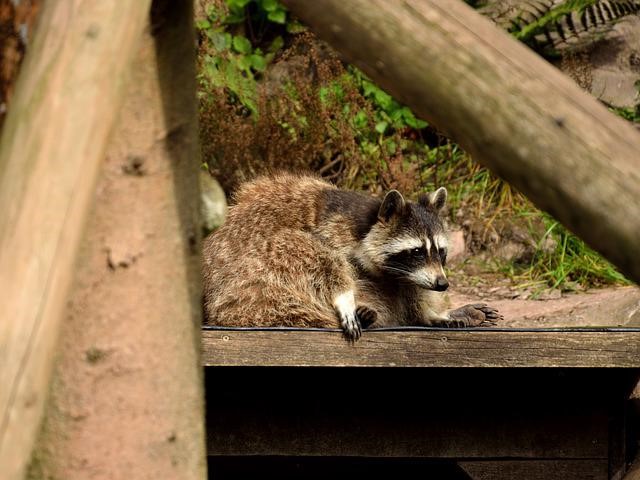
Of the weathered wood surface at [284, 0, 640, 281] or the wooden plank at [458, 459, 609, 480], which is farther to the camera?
the wooden plank at [458, 459, 609, 480]

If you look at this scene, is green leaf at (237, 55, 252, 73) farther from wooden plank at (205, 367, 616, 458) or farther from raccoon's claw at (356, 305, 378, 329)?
wooden plank at (205, 367, 616, 458)

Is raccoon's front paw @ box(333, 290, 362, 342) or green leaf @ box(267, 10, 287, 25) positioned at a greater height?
raccoon's front paw @ box(333, 290, 362, 342)

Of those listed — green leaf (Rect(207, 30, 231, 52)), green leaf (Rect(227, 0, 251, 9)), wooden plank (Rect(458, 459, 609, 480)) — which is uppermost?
wooden plank (Rect(458, 459, 609, 480))

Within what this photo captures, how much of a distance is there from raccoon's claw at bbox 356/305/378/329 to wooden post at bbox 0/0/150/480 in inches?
95.5

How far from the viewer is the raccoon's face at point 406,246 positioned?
4645 mm

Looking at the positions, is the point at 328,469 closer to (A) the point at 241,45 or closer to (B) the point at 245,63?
(B) the point at 245,63

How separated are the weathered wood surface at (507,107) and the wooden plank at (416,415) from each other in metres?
2.32

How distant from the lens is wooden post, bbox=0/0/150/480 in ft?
5.19

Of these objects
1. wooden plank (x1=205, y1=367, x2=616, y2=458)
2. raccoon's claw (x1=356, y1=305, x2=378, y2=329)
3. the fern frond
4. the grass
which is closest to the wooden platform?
wooden plank (x1=205, y1=367, x2=616, y2=458)

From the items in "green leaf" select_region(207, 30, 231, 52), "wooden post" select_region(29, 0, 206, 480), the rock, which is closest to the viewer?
"wooden post" select_region(29, 0, 206, 480)

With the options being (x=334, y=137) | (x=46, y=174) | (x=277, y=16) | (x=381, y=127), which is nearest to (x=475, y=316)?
(x=46, y=174)

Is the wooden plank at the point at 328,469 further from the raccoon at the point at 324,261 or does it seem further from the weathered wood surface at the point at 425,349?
the weathered wood surface at the point at 425,349

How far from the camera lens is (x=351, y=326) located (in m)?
3.90

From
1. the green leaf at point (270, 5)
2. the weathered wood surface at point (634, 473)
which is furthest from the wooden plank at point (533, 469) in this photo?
the green leaf at point (270, 5)
